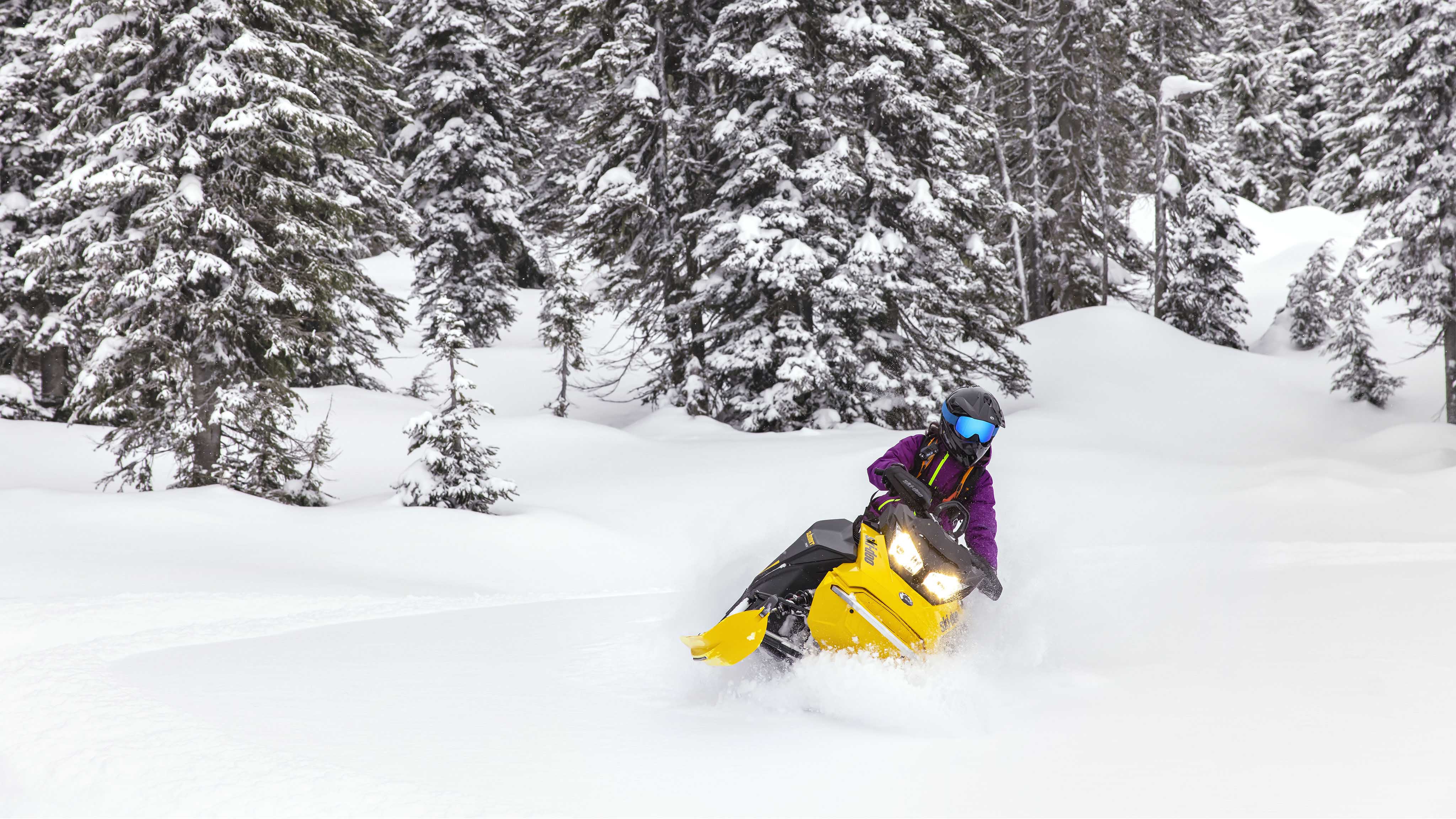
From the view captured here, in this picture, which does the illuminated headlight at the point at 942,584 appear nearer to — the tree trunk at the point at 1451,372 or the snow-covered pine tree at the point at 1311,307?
the tree trunk at the point at 1451,372

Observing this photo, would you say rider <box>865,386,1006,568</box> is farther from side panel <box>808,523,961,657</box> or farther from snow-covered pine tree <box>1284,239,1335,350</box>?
snow-covered pine tree <box>1284,239,1335,350</box>

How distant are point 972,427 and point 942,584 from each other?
3.32ft

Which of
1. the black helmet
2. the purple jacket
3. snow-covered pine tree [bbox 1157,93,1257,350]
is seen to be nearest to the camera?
the black helmet

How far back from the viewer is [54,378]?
19641 mm

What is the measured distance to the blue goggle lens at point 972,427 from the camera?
18.0 feet

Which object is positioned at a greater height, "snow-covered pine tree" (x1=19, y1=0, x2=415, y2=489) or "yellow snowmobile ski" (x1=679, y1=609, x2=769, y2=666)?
"snow-covered pine tree" (x1=19, y1=0, x2=415, y2=489)

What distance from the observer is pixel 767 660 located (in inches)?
208

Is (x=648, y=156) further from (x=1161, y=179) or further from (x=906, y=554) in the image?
(x=1161, y=179)

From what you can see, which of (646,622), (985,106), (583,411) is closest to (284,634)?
(646,622)

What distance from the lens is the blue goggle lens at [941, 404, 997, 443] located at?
548cm

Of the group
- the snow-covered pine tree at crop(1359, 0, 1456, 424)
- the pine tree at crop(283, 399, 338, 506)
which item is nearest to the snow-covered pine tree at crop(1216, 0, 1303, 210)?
the snow-covered pine tree at crop(1359, 0, 1456, 424)

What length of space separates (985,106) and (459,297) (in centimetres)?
1716

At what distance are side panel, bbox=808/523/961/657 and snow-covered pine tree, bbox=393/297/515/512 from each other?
24.3 ft

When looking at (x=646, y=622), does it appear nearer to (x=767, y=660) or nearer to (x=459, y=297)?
(x=767, y=660)
